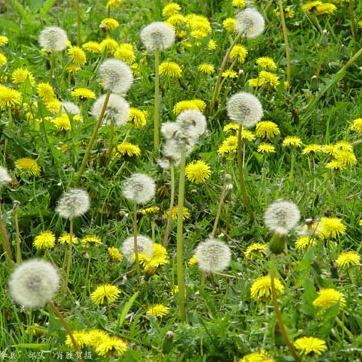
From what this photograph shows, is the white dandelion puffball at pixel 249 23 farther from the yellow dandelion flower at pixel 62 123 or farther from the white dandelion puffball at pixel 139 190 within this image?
the white dandelion puffball at pixel 139 190

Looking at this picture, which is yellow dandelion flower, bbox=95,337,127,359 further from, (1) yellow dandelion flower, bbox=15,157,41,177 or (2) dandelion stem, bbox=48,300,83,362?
(1) yellow dandelion flower, bbox=15,157,41,177

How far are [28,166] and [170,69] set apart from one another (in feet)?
3.28

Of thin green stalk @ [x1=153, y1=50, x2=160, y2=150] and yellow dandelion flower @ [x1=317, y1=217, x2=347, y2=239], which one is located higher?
thin green stalk @ [x1=153, y1=50, x2=160, y2=150]

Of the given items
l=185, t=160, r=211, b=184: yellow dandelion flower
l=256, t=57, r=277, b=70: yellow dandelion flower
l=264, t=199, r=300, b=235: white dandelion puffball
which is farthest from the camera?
l=256, t=57, r=277, b=70: yellow dandelion flower

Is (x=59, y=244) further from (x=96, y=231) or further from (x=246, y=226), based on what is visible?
(x=246, y=226)

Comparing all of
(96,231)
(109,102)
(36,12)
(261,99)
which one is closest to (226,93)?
(261,99)

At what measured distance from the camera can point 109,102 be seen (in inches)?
130

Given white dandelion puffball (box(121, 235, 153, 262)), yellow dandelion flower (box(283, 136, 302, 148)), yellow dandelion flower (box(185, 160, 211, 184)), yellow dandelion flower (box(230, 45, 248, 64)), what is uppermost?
yellow dandelion flower (box(230, 45, 248, 64))

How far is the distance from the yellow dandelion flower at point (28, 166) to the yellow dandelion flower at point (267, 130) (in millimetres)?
963

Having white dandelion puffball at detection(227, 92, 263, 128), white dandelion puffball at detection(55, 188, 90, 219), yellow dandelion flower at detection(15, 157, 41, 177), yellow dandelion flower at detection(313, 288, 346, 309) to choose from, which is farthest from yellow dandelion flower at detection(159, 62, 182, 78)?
yellow dandelion flower at detection(313, 288, 346, 309)

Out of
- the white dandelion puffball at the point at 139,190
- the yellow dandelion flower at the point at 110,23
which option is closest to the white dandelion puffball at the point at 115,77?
the white dandelion puffball at the point at 139,190

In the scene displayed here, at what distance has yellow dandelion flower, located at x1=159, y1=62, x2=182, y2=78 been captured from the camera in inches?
155

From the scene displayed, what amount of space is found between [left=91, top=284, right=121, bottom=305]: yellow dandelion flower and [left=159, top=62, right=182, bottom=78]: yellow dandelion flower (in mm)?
1505

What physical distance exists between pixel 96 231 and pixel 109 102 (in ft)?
1.69
